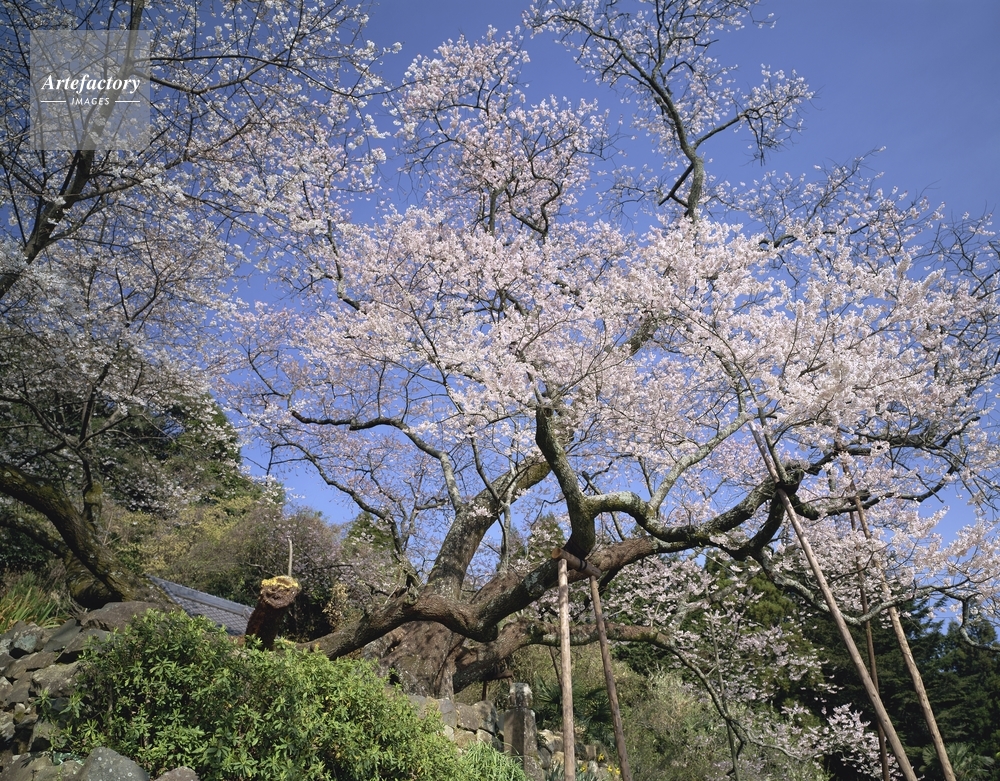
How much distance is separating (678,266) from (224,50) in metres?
4.79

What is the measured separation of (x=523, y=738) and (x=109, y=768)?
161 inches

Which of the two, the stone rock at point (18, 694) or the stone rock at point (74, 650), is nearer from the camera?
the stone rock at point (18, 694)

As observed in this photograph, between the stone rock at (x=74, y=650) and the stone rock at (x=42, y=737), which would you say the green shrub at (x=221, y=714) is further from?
the stone rock at (x=74, y=650)

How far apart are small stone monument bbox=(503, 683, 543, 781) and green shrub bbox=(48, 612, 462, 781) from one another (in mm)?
2454

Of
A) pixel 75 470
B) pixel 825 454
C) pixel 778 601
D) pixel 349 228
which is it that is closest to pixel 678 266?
pixel 825 454

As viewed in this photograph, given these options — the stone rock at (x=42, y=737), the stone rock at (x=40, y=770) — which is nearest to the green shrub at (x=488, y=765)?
the stone rock at (x=40, y=770)

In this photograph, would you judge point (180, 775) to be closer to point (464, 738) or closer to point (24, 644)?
point (24, 644)

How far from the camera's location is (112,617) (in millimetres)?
4316

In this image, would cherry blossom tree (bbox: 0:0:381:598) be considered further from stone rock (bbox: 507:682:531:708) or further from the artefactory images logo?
stone rock (bbox: 507:682:531:708)

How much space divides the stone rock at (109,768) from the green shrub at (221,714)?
0.14 m

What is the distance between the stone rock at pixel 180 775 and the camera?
2.97m

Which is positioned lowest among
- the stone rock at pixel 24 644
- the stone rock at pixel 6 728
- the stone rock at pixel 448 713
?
the stone rock at pixel 6 728

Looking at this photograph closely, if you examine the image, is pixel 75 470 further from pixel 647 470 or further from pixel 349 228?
pixel 647 470

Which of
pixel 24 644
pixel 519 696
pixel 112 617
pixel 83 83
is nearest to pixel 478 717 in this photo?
pixel 519 696
